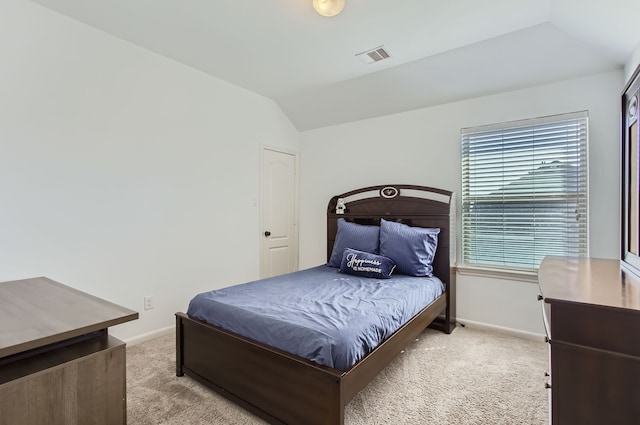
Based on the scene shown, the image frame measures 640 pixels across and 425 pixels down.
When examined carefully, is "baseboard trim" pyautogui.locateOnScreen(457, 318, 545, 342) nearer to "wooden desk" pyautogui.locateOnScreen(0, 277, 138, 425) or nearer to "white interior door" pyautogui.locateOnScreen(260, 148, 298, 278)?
"white interior door" pyautogui.locateOnScreen(260, 148, 298, 278)

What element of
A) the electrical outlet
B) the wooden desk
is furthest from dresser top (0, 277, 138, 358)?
the electrical outlet

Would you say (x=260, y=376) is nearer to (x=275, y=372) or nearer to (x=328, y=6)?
(x=275, y=372)

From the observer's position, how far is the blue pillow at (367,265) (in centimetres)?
→ 302

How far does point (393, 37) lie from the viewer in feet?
8.57

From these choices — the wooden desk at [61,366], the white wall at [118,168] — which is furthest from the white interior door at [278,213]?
the wooden desk at [61,366]

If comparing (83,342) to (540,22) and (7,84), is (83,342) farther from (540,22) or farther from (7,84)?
(540,22)

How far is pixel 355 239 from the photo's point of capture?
11.6 ft

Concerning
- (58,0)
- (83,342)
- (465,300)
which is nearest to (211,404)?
(83,342)

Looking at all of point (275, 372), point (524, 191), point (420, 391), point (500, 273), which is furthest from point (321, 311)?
point (524, 191)

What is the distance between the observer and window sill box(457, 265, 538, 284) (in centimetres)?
297

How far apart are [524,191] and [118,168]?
3711mm

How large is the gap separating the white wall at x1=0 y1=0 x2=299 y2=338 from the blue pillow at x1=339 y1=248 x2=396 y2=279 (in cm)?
134

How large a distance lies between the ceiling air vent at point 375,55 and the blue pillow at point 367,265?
188 centimetres

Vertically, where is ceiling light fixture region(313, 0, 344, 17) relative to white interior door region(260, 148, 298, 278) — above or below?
above
